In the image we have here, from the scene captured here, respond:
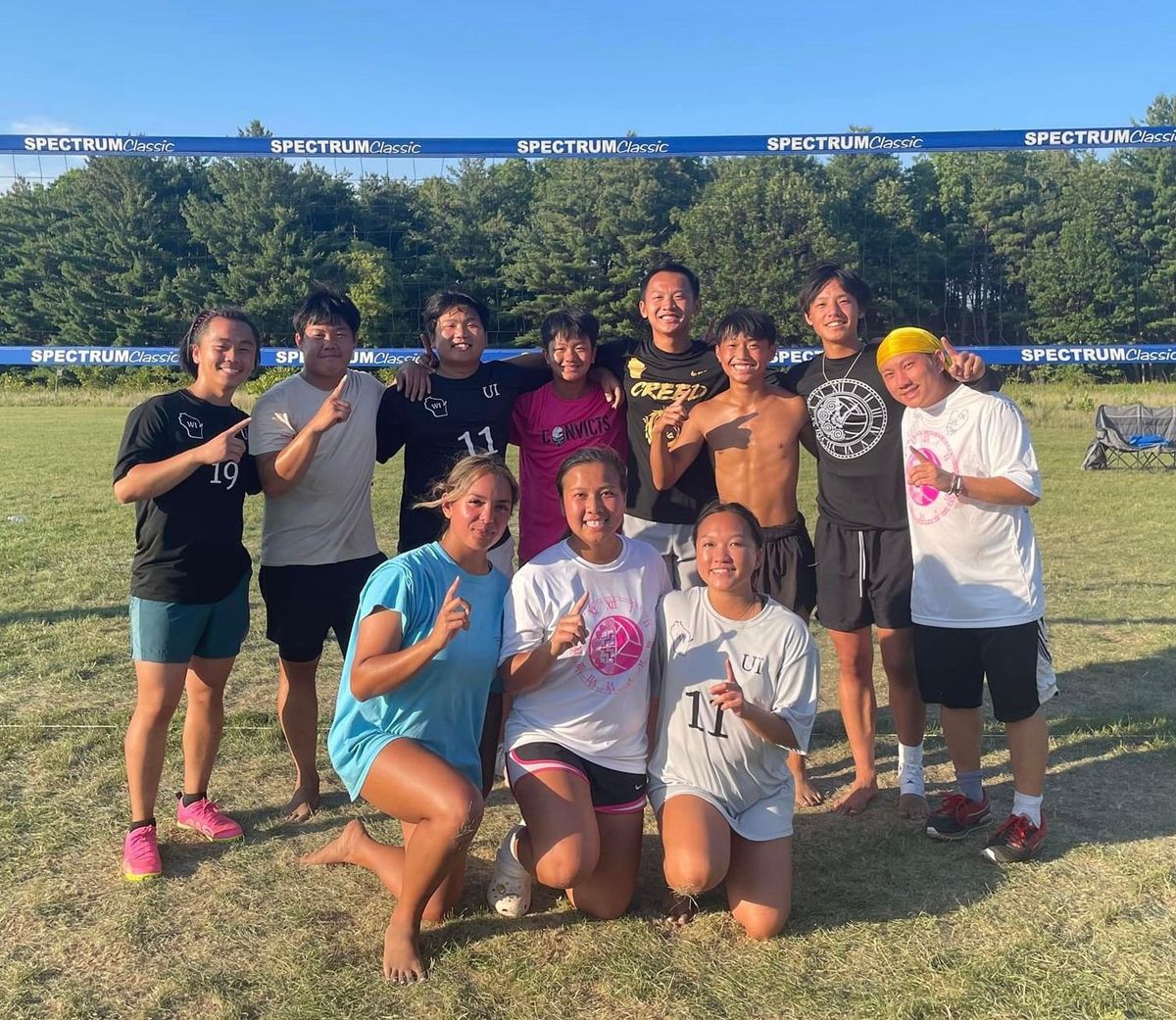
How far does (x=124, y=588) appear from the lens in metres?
7.23

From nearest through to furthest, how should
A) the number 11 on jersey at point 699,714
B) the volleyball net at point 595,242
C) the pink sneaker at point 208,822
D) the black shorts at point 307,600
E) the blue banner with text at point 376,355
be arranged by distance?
the number 11 on jersey at point 699,714
the pink sneaker at point 208,822
the black shorts at point 307,600
the blue banner with text at point 376,355
the volleyball net at point 595,242

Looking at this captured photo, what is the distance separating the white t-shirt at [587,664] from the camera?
300cm

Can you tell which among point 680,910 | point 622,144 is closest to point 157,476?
point 680,910

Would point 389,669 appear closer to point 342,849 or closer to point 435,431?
point 342,849

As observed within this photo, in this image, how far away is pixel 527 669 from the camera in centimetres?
294

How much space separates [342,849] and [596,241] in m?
31.1

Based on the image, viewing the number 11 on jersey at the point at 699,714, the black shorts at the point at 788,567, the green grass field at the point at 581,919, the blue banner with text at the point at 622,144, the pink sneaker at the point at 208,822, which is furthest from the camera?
the blue banner with text at the point at 622,144

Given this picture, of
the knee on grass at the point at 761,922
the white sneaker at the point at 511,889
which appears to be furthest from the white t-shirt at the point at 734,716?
the white sneaker at the point at 511,889

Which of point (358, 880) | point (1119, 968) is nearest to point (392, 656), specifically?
point (358, 880)

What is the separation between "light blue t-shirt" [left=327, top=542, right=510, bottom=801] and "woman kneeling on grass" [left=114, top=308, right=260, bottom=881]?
0.70 m

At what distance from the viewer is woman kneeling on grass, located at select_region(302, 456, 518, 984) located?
105 inches

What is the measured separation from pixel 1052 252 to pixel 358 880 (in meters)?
33.2

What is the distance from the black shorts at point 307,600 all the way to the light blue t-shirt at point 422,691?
2.37ft

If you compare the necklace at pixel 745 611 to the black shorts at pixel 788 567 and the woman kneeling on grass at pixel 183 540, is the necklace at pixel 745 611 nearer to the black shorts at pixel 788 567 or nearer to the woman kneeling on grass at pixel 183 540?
the black shorts at pixel 788 567
